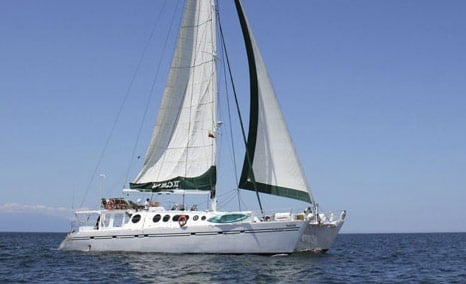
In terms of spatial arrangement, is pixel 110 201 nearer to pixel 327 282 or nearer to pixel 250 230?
pixel 250 230

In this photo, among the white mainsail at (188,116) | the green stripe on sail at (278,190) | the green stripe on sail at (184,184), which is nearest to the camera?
the green stripe on sail at (278,190)

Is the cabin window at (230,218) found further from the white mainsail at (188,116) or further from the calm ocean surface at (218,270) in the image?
the white mainsail at (188,116)

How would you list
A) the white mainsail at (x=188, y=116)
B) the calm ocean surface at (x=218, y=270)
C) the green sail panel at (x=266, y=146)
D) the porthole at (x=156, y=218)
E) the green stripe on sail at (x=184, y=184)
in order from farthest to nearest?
the white mainsail at (x=188, y=116)
the green stripe on sail at (x=184, y=184)
the porthole at (x=156, y=218)
the green sail panel at (x=266, y=146)
the calm ocean surface at (x=218, y=270)

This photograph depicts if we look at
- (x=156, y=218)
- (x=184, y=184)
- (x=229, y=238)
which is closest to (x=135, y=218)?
(x=156, y=218)

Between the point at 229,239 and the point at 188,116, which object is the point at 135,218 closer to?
the point at 229,239

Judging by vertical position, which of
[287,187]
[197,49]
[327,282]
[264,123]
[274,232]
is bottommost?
[327,282]

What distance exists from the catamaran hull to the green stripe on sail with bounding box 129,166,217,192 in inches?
144

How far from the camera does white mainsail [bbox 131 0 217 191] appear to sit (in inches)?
1481

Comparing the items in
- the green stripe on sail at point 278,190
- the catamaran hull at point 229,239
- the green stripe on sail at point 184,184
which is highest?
the green stripe on sail at point 184,184

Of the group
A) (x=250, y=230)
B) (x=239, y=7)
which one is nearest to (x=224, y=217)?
(x=250, y=230)

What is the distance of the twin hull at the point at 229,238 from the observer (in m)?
33.5

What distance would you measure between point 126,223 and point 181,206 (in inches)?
143

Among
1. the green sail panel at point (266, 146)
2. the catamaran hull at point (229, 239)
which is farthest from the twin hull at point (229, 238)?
the green sail panel at point (266, 146)

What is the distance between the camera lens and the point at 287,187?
116ft
